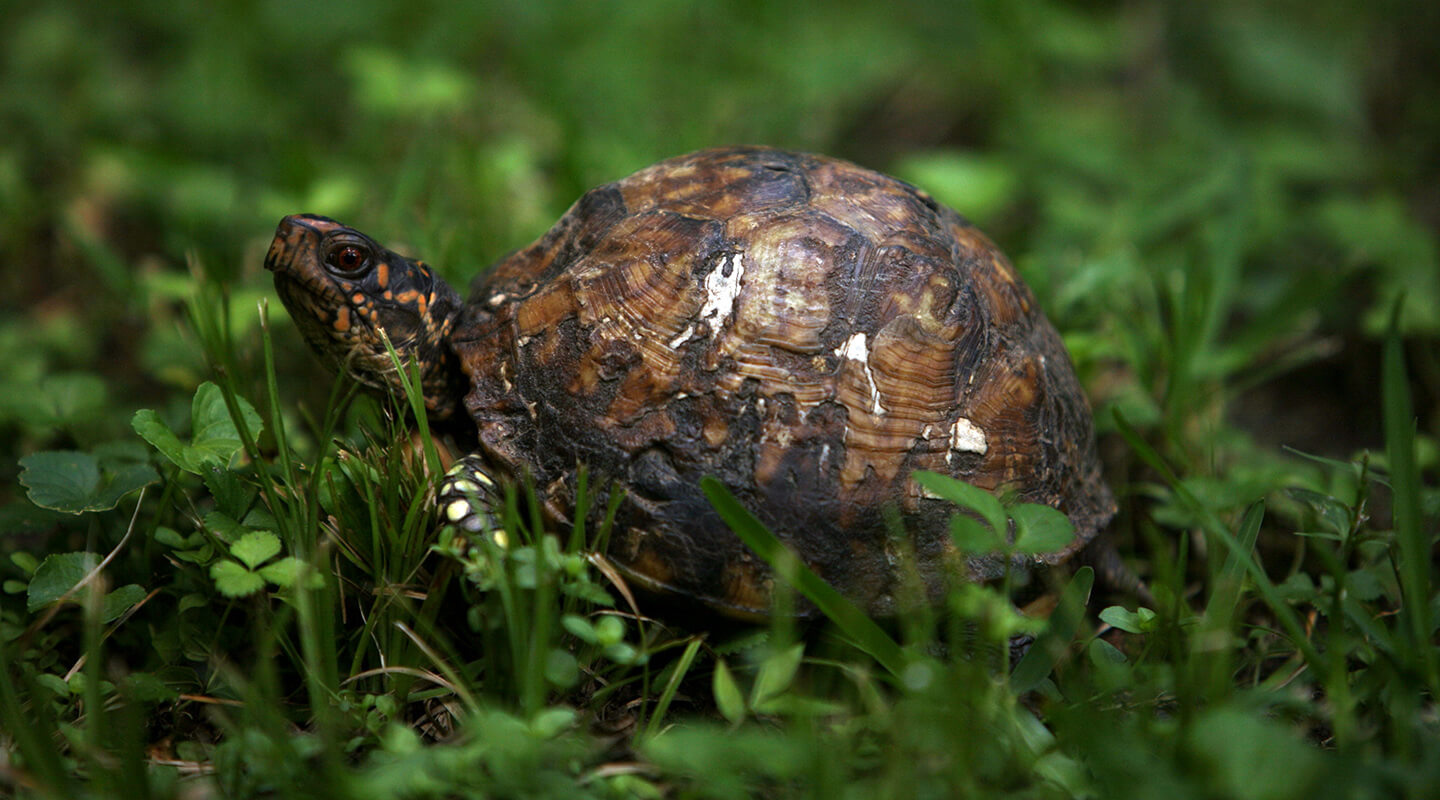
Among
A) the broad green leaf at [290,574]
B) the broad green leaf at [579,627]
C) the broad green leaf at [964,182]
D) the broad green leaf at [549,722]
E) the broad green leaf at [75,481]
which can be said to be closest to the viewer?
the broad green leaf at [549,722]

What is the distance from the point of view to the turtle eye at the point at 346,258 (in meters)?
2.33

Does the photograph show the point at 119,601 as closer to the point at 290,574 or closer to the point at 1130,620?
the point at 290,574

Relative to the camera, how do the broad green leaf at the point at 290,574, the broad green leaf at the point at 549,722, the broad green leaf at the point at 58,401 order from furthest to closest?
the broad green leaf at the point at 58,401, the broad green leaf at the point at 290,574, the broad green leaf at the point at 549,722

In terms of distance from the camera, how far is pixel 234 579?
187cm

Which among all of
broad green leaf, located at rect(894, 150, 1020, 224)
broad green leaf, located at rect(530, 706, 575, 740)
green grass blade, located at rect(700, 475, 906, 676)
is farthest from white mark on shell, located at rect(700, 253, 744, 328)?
broad green leaf, located at rect(894, 150, 1020, 224)

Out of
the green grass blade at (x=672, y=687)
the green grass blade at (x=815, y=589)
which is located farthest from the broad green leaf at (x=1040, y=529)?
the green grass blade at (x=672, y=687)

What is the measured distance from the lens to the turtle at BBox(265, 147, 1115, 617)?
6.76 feet

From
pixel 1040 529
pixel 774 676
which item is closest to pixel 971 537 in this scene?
pixel 1040 529

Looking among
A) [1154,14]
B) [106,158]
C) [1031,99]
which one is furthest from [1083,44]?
[106,158]

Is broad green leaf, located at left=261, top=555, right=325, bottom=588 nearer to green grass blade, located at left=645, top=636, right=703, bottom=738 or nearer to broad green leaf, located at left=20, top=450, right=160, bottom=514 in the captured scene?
broad green leaf, located at left=20, top=450, right=160, bottom=514

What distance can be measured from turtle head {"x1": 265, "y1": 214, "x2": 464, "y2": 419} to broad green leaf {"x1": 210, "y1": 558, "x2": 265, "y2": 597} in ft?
1.85

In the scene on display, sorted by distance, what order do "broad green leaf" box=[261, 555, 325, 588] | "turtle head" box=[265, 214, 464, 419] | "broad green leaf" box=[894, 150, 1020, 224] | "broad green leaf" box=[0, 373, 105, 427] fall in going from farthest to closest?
"broad green leaf" box=[894, 150, 1020, 224] → "broad green leaf" box=[0, 373, 105, 427] → "turtle head" box=[265, 214, 464, 419] → "broad green leaf" box=[261, 555, 325, 588]

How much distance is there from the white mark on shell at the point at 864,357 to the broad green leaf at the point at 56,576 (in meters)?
1.83

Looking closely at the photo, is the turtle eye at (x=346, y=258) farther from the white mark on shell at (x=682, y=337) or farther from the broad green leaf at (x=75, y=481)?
the white mark on shell at (x=682, y=337)
